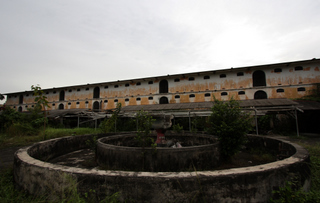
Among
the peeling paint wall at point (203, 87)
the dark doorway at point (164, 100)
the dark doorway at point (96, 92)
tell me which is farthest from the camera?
the dark doorway at point (96, 92)

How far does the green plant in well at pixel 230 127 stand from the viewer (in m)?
4.99

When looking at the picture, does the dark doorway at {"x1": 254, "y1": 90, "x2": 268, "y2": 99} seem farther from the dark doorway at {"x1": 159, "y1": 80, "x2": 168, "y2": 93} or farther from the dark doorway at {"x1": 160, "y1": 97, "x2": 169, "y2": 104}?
the dark doorway at {"x1": 159, "y1": 80, "x2": 168, "y2": 93}

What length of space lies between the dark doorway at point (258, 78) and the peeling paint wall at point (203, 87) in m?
0.30

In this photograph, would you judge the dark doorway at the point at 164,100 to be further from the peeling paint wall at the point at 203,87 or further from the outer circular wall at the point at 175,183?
the outer circular wall at the point at 175,183

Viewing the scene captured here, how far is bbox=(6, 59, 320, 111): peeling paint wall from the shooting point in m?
18.8

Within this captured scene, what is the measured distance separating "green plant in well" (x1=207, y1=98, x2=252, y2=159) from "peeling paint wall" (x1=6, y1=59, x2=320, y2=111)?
11.7 meters

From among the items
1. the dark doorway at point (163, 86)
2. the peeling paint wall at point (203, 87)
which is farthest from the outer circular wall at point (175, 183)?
the dark doorway at point (163, 86)

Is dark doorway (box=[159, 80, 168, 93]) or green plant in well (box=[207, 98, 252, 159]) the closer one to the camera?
green plant in well (box=[207, 98, 252, 159])

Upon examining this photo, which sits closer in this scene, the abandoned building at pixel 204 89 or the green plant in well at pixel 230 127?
the green plant in well at pixel 230 127

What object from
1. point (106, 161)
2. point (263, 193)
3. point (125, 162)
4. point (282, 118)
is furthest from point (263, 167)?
point (282, 118)

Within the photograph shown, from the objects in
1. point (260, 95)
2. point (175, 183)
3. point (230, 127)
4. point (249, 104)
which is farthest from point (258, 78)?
point (175, 183)

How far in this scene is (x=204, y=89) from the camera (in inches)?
873

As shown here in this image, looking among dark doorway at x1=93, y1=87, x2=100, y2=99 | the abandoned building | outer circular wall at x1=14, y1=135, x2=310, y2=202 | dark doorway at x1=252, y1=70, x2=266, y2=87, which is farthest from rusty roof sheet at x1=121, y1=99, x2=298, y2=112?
dark doorway at x1=93, y1=87, x2=100, y2=99

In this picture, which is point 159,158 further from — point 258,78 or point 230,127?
point 258,78
